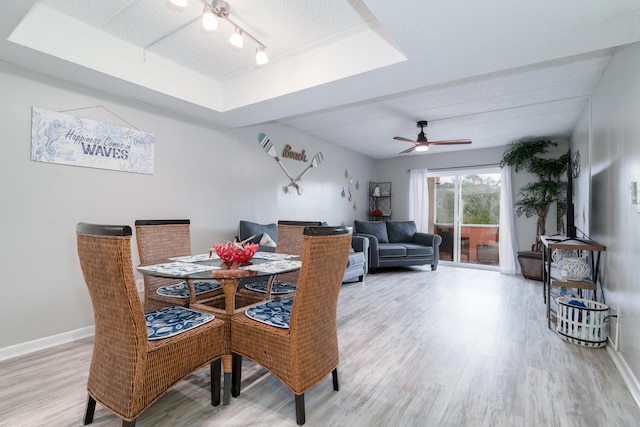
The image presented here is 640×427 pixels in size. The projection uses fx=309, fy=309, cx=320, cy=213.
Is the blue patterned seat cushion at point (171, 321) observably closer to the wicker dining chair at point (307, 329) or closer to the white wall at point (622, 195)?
the wicker dining chair at point (307, 329)

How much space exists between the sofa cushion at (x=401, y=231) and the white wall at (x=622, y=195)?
3.34 meters

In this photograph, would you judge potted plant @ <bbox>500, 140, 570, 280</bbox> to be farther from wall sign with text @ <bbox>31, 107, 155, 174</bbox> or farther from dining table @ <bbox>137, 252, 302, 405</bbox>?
A: wall sign with text @ <bbox>31, 107, 155, 174</bbox>

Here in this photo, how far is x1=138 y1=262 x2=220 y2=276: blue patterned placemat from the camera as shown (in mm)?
1711

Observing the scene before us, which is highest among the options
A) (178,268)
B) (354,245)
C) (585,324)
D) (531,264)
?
(178,268)

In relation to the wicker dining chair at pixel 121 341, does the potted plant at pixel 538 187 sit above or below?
above

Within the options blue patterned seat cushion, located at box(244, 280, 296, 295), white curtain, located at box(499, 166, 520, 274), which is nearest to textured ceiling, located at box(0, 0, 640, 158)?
blue patterned seat cushion, located at box(244, 280, 296, 295)

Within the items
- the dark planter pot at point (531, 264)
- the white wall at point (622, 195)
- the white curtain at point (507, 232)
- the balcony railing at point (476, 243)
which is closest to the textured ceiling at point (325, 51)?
the white wall at point (622, 195)

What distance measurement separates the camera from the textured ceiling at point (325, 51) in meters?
1.71

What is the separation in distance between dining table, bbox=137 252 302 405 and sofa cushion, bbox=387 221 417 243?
418 cm

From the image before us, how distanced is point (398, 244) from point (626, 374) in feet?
12.9

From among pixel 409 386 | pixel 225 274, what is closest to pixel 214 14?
pixel 225 274

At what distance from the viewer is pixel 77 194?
2605mm

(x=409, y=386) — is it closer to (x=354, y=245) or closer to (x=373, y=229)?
(x=354, y=245)

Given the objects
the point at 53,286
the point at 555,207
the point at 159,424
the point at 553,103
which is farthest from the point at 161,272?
the point at 555,207
